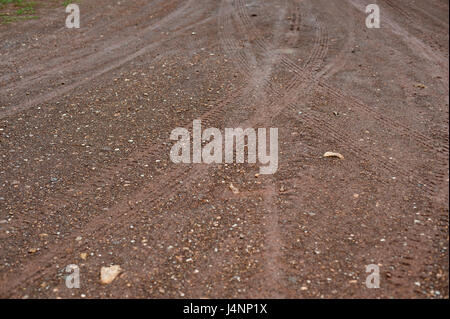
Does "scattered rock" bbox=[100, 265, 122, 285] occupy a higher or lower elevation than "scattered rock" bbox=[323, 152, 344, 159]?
lower

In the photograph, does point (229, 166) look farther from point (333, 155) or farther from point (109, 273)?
point (109, 273)

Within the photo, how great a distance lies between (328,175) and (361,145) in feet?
2.46

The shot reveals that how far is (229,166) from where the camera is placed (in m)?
5.16

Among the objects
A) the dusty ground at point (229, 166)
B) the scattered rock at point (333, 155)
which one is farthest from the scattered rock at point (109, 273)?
the scattered rock at point (333, 155)

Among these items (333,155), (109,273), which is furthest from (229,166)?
(109,273)

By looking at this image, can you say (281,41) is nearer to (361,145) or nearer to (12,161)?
(361,145)

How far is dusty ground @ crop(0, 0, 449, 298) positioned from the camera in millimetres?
3871

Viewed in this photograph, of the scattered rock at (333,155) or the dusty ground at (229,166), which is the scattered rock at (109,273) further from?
the scattered rock at (333,155)

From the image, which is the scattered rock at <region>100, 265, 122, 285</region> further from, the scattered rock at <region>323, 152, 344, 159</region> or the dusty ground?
the scattered rock at <region>323, 152, 344, 159</region>

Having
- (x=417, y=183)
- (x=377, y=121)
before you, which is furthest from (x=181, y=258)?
(x=377, y=121)

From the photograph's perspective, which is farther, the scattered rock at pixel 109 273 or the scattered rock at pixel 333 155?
the scattered rock at pixel 333 155

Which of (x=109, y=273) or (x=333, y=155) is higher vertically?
(x=333, y=155)

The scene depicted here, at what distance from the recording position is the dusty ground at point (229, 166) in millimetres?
3871

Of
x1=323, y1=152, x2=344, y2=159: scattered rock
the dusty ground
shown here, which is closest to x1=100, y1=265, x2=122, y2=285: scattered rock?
the dusty ground
